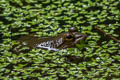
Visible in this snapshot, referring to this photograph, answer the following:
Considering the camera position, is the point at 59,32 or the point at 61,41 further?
the point at 59,32

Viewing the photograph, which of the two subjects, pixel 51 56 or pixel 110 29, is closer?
pixel 51 56

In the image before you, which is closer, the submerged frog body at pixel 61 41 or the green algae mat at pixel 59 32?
the green algae mat at pixel 59 32

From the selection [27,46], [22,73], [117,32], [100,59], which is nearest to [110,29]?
[117,32]

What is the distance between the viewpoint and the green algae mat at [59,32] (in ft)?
11.6

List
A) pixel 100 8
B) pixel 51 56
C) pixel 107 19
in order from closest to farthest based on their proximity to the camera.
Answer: pixel 51 56
pixel 107 19
pixel 100 8

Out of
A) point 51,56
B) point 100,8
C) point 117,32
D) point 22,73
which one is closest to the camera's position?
point 22,73

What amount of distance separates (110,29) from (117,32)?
0.11 meters

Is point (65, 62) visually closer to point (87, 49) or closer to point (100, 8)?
point (87, 49)

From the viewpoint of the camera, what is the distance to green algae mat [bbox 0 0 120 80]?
3.55 meters

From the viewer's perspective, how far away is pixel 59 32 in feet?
14.0

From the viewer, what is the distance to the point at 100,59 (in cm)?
372

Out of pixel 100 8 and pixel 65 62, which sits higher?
pixel 100 8

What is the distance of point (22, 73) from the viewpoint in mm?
3574

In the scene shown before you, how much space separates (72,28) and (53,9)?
97cm
